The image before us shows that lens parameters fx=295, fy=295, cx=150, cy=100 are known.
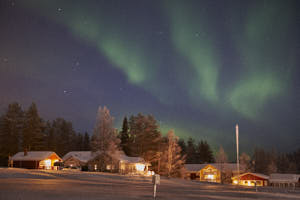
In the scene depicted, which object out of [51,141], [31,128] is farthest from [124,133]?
[31,128]

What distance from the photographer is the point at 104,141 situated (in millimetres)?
58000

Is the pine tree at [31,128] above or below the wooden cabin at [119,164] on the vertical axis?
above

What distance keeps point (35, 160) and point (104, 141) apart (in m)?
21.2

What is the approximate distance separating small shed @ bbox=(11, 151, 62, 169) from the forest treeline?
6253 mm

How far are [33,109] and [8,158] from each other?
1476 cm

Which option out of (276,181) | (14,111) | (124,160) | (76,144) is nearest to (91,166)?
(124,160)

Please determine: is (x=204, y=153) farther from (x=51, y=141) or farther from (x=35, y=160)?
(x=35, y=160)

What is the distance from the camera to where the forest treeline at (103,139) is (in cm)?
5910

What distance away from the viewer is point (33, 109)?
82.2 meters

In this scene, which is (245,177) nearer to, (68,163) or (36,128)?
(68,163)

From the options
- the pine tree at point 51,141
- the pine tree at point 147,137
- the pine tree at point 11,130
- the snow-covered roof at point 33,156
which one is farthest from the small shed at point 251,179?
the pine tree at point 11,130

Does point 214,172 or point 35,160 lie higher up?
point 35,160

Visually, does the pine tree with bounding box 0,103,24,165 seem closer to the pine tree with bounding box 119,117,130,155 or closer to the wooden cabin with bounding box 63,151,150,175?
the wooden cabin with bounding box 63,151,150,175

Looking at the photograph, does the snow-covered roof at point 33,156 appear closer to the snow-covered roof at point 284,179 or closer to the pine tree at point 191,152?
the snow-covered roof at point 284,179
